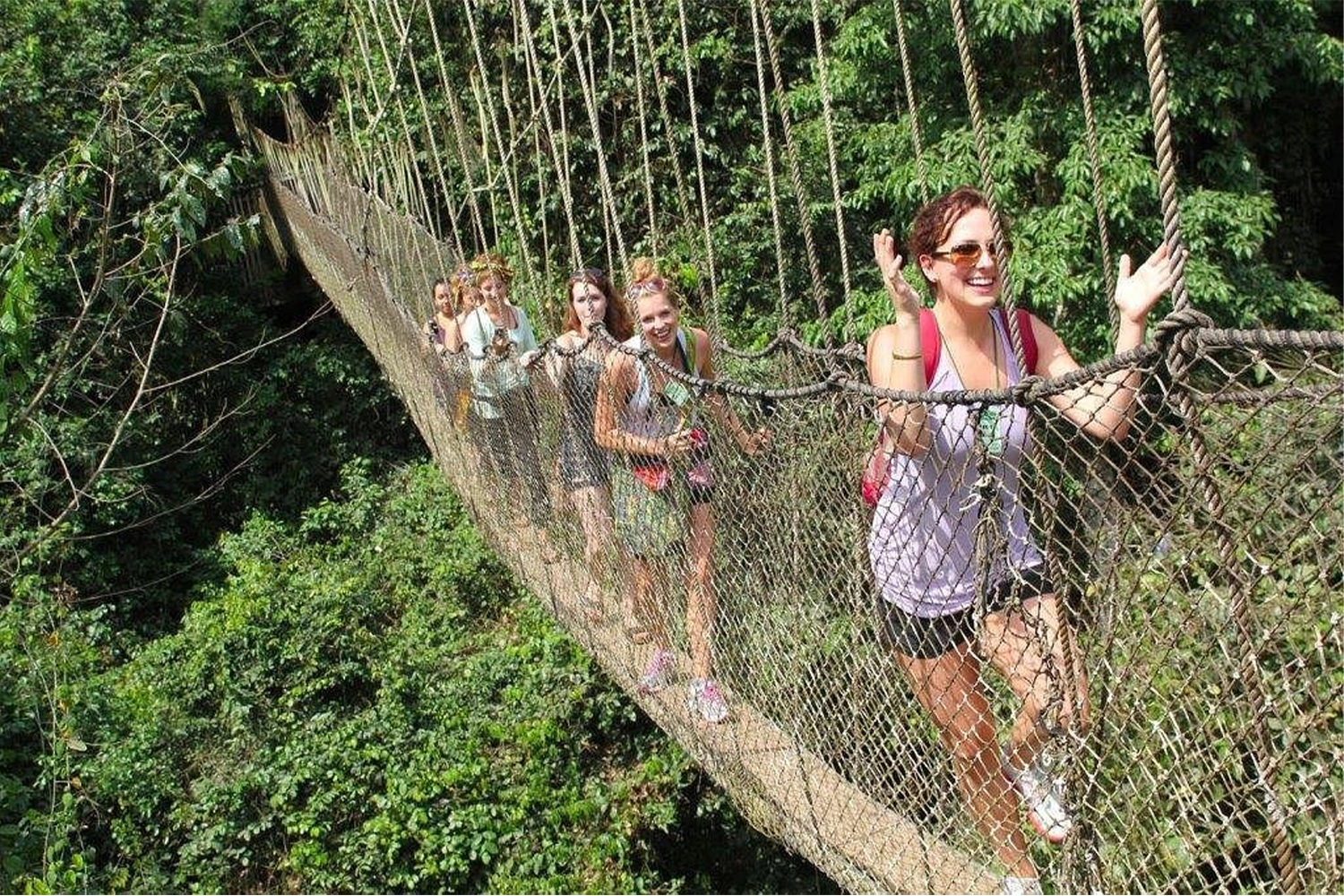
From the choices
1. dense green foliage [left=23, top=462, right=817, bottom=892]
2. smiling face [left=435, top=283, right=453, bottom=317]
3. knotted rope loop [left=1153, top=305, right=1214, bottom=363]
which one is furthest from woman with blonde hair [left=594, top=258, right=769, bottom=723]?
dense green foliage [left=23, top=462, right=817, bottom=892]

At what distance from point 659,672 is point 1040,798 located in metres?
0.93

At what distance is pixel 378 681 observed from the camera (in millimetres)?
4918

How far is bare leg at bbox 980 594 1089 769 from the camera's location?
130 centimetres

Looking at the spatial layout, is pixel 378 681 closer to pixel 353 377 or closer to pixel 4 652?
pixel 4 652

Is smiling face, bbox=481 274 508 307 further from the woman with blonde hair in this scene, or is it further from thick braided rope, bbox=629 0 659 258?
the woman with blonde hair

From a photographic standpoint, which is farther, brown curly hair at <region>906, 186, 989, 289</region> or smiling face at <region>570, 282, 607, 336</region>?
smiling face at <region>570, 282, 607, 336</region>

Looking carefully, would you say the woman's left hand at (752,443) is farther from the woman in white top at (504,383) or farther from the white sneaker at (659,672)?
the woman in white top at (504,383)

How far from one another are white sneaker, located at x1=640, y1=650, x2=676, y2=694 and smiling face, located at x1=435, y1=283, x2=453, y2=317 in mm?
1586

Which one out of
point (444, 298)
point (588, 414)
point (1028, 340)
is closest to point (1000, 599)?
point (1028, 340)

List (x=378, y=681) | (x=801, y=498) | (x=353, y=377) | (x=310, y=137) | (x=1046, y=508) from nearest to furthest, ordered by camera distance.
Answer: (x=1046, y=508), (x=801, y=498), (x=378, y=681), (x=310, y=137), (x=353, y=377)

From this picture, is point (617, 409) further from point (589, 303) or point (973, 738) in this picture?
point (973, 738)

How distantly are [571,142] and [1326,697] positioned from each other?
237 inches

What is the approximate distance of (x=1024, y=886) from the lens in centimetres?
147

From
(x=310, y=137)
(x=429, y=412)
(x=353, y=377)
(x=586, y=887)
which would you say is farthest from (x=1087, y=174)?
(x=353, y=377)
